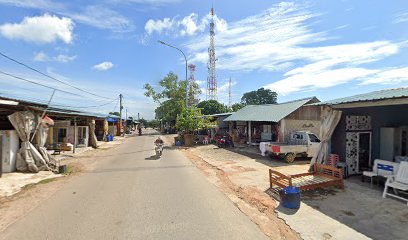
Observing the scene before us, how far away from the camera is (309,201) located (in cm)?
769

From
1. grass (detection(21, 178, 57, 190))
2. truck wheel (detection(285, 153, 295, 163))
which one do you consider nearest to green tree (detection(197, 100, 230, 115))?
→ truck wheel (detection(285, 153, 295, 163))

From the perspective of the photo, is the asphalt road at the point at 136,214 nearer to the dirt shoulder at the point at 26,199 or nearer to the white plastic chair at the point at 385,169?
the dirt shoulder at the point at 26,199

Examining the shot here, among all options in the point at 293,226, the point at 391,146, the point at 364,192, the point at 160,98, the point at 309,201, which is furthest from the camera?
the point at 160,98

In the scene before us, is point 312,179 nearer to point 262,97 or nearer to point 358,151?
point 358,151

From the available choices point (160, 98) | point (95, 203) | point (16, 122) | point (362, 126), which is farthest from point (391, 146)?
point (160, 98)

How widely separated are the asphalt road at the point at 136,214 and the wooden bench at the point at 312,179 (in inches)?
85.5

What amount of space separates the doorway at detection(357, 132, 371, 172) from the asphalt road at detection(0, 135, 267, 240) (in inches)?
291

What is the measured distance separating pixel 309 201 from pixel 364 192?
8.28 ft

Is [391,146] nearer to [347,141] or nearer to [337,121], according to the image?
[347,141]

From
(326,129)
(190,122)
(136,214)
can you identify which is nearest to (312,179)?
(326,129)

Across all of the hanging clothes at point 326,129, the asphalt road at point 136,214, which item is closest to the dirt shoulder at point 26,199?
the asphalt road at point 136,214

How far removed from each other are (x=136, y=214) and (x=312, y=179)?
6931 mm

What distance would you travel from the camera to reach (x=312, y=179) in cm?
960

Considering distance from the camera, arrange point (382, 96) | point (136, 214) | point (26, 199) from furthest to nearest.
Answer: point (382, 96)
point (26, 199)
point (136, 214)
